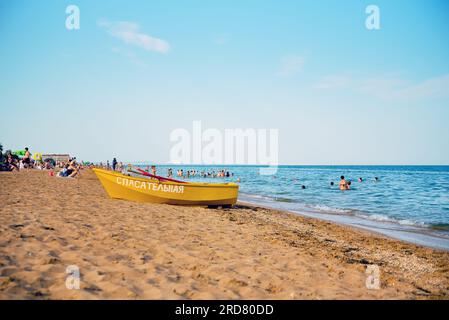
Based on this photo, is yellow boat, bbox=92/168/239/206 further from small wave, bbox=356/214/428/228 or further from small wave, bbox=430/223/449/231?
small wave, bbox=430/223/449/231

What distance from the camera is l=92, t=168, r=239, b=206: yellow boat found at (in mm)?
Answer: 12148

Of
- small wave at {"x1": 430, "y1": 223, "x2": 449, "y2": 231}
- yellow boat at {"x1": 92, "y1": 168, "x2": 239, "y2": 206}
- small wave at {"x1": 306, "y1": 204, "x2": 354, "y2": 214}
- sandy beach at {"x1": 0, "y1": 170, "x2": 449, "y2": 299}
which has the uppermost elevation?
yellow boat at {"x1": 92, "y1": 168, "x2": 239, "y2": 206}

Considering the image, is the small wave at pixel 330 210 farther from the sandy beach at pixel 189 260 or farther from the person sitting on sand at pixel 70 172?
the person sitting on sand at pixel 70 172

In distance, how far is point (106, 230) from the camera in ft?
22.4

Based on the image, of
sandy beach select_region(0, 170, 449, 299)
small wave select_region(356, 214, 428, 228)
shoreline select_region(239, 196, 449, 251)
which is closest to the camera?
sandy beach select_region(0, 170, 449, 299)

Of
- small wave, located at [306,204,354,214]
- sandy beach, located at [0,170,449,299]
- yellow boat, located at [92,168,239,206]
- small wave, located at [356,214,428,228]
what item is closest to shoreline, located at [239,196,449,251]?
small wave, located at [356,214,428,228]

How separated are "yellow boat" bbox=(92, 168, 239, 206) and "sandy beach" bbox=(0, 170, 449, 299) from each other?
3132 mm

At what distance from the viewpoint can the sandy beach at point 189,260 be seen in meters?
3.93

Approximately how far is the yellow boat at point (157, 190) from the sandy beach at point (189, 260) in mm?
3132

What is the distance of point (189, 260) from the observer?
5.20 metres

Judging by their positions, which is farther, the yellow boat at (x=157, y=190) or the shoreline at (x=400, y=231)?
the yellow boat at (x=157, y=190)

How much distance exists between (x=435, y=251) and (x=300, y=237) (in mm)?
3768

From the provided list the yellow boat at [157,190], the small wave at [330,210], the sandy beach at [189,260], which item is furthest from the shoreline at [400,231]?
the yellow boat at [157,190]
